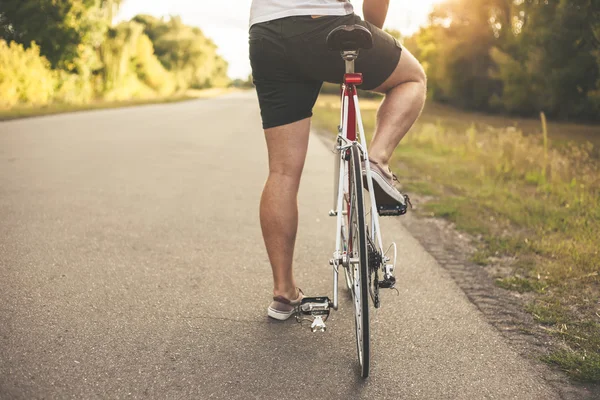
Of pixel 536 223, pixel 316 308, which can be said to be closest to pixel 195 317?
pixel 316 308

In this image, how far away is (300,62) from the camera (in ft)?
8.46

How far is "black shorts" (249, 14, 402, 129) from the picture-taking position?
99.3 inches

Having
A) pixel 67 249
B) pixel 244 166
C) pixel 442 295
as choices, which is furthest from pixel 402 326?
pixel 244 166

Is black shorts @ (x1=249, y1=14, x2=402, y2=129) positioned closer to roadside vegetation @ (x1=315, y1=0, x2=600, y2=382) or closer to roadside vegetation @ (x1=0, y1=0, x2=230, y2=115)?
roadside vegetation @ (x1=315, y1=0, x2=600, y2=382)

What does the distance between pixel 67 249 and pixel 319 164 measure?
5.67m

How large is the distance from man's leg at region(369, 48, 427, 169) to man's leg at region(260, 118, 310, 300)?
347 mm

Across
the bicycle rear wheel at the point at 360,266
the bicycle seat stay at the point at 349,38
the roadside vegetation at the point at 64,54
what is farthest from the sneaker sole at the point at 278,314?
the roadside vegetation at the point at 64,54

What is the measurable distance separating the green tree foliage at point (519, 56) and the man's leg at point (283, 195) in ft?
33.6

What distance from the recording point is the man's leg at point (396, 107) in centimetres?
270

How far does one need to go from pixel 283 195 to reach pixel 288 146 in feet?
0.80

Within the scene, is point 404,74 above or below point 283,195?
above

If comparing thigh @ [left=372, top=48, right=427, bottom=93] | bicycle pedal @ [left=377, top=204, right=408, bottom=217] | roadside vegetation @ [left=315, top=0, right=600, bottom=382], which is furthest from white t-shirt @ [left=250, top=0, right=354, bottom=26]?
roadside vegetation @ [left=315, top=0, right=600, bottom=382]

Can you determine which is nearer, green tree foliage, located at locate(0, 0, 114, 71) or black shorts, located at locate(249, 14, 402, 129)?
black shorts, located at locate(249, 14, 402, 129)

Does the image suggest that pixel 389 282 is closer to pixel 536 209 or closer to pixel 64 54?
pixel 536 209
